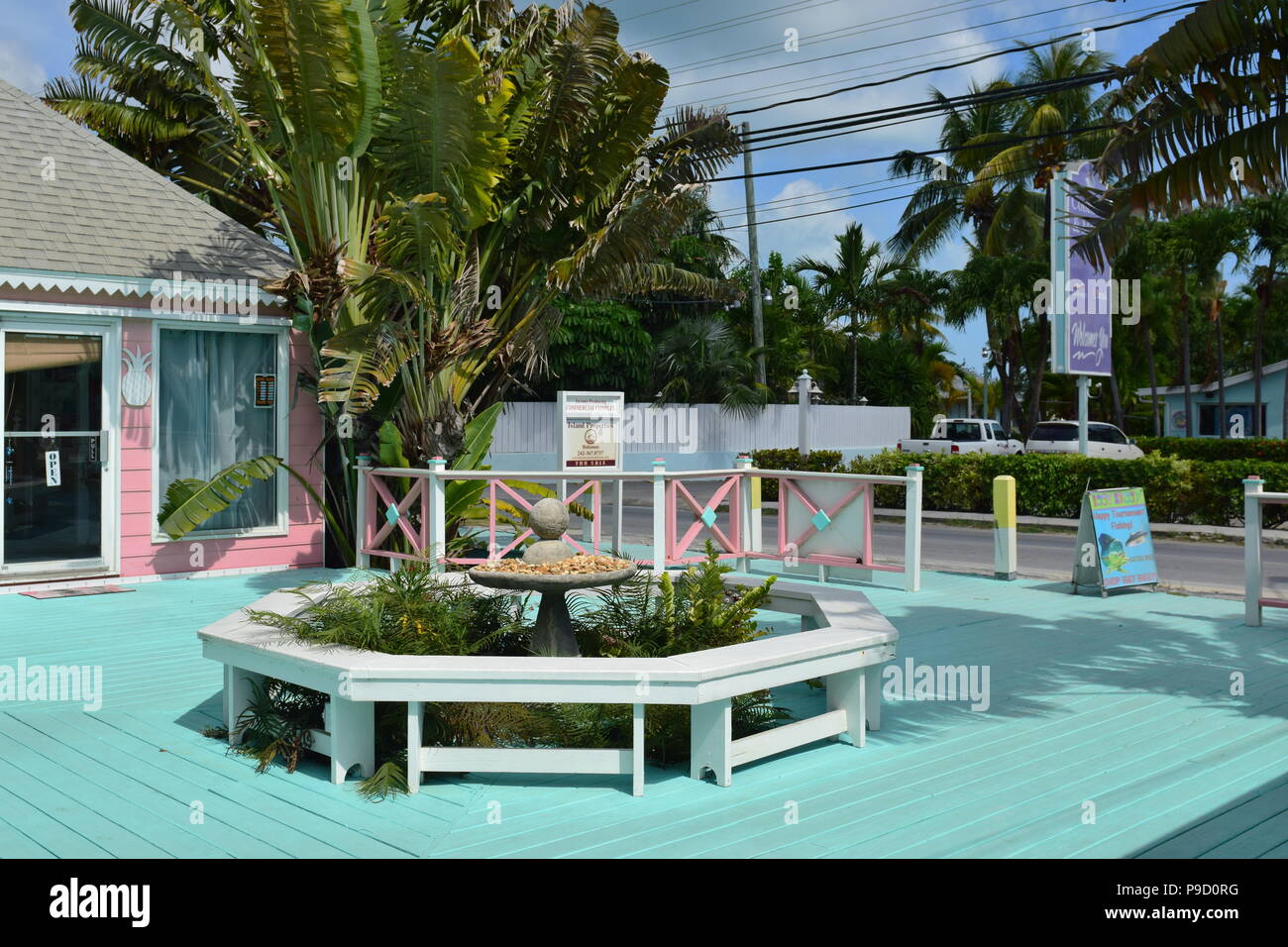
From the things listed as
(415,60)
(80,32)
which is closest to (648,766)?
(415,60)

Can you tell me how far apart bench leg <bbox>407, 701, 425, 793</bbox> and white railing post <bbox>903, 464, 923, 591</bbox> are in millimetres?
6884

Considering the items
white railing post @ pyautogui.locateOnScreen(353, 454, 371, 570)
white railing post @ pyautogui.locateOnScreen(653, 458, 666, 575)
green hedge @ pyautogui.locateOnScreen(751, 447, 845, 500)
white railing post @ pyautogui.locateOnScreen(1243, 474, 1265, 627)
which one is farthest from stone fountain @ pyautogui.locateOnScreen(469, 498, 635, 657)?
green hedge @ pyautogui.locateOnScreen(751, 447, 845, 500)

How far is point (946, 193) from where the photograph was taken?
40.5m

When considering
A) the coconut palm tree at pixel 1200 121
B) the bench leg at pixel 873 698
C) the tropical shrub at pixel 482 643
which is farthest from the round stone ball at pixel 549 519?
the coconut palm tree at pixel 1200 121

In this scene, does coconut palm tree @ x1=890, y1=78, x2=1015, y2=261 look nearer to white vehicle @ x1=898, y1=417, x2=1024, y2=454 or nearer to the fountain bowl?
white vehicle @ x1=898, y1=417, x2=1024, y2=454

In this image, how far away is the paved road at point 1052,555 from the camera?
13867mm

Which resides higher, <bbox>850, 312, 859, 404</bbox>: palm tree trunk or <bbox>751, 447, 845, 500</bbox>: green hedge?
<bbox>850, 312, 859, 404</bbox>: palm tree trunk

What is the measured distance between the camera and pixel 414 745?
5.50 meters

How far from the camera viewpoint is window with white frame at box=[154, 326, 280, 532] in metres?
12.2

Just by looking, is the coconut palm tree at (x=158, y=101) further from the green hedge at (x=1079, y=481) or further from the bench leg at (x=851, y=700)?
the green hedge at (x=1079, y=481)

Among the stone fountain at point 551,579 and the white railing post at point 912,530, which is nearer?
the stone fountain at point 551,579

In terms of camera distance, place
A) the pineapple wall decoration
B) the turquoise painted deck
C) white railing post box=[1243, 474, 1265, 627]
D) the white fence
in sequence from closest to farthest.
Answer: the turquoise painted deck → white railing post box=[1243, 474, 1265, 627] → the pineapple wall decoration → the white fence
